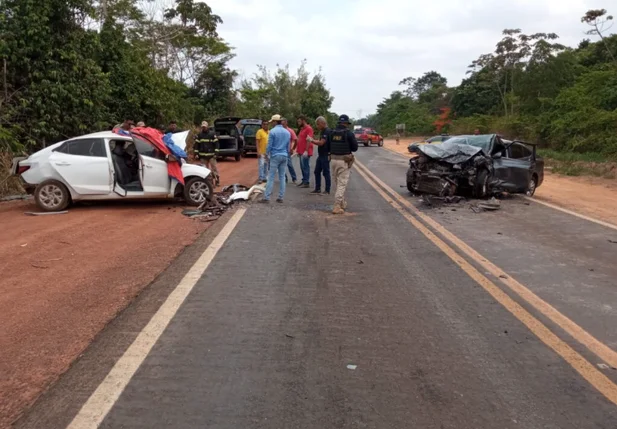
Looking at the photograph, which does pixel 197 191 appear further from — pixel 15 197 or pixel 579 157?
pixel 579 157

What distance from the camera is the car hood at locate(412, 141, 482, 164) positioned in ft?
39.5

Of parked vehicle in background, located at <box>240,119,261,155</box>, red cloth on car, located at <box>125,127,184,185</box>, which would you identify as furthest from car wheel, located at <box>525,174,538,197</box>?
parked vehicle in background, located at <box>240,119,261,155</box>

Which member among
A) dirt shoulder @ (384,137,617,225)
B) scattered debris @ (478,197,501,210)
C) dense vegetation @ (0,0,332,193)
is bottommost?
dirt shoulder @ (384,137,617,225)

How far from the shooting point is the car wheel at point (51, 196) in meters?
10.1

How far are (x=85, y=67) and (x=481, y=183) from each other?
452 inches

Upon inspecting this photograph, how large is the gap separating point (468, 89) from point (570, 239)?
56206 mm

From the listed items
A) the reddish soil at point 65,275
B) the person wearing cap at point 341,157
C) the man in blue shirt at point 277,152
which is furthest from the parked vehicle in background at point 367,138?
the reddish soil at point 65,275

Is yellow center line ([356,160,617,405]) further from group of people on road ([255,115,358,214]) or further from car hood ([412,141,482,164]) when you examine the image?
car hood ([412,141,482,164])

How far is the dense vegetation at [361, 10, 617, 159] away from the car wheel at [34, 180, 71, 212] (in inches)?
851

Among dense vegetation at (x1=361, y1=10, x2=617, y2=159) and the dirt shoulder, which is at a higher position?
dense vegetation at (x1=361, y1=10, x2=617, y2=159)

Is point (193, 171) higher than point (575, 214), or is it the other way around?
point (193, 171)

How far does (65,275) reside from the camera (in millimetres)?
6023

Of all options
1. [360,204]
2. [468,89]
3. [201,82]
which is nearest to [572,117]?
[360,204]

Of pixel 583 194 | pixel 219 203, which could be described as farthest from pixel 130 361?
pixel 583 194
